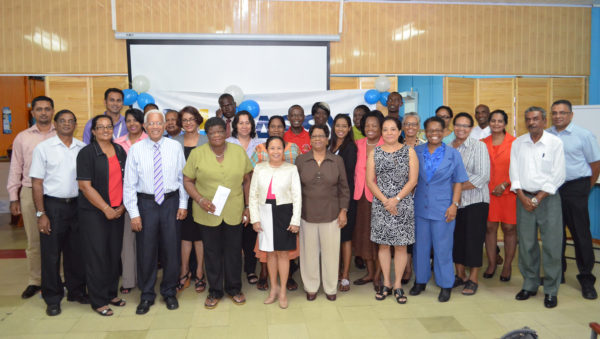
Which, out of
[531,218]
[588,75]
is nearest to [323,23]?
[531,218]

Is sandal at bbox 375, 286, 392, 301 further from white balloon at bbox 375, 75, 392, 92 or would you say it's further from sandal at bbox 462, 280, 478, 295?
white balloon at bbox 375, 75, 392, 92

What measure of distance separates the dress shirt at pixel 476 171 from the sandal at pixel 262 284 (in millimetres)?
1998

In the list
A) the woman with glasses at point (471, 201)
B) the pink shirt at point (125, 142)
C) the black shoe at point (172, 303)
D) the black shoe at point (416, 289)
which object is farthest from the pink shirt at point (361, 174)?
the pink shirt at point (125, 142)

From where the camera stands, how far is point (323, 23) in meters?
6.22

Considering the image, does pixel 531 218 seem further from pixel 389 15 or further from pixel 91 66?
pixel 91 66

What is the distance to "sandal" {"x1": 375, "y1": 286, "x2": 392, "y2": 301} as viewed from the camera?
367 centimetres

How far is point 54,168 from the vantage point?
3279 mm

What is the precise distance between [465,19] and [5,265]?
23.7ft

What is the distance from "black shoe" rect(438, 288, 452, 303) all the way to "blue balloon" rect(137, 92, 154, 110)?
14.1 feet

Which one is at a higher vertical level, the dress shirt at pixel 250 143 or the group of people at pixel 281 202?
the dress shirt at pixel 250 143

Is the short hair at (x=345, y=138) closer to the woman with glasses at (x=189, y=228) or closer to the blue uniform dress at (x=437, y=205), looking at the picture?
the blue uniform dress at (x=437, y=205)

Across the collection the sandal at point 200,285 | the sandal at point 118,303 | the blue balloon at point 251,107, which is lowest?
the sandal at point 118,303

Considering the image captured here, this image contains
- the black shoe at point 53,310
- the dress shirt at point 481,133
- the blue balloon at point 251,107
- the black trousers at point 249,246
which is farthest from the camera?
the blue balloon at point 251,107

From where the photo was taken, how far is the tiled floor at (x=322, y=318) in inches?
120
